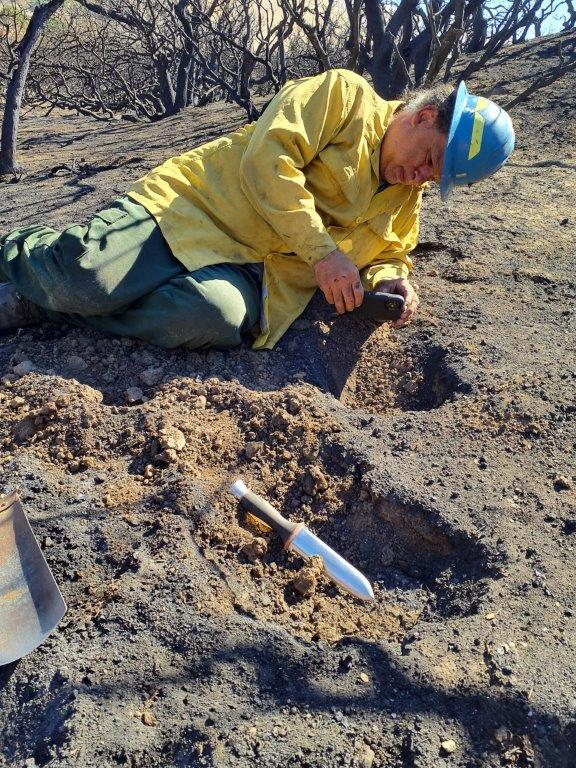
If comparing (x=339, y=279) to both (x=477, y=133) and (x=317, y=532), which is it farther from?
(x=317, y=532)

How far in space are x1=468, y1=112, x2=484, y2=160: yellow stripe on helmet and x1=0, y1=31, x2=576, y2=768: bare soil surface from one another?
2.33ft

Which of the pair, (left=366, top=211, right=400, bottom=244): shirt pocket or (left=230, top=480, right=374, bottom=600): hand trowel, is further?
(left=366, top=211, right=400, bottom=244): shirt pocket

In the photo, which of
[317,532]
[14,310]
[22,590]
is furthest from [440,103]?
[22,590]

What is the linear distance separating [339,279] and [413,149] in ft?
1.74

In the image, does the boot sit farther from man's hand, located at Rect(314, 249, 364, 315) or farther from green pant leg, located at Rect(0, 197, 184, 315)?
man's hand, located at Rect(314, 249, 364, 315)

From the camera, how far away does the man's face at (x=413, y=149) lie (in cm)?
234

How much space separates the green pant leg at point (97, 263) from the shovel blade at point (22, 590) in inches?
33.2

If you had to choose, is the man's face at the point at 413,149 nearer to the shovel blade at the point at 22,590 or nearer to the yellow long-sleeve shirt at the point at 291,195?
the yellow long-sleeve shirt at the point at 291,195

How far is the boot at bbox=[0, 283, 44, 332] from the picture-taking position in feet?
8.39

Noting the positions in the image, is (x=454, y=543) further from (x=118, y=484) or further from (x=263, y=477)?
(x=118, y=484)

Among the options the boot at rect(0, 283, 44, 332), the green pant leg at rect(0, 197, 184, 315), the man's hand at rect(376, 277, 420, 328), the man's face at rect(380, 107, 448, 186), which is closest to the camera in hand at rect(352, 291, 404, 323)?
the man's hand at rect(376, 277, 420, 328)

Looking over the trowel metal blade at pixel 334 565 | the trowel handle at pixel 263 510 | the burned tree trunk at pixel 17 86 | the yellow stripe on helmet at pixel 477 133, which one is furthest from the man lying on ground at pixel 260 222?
the burned tree trunk at pixel 17 86

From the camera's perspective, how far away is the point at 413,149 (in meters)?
2.40

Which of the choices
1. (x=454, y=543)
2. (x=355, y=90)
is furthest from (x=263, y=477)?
(x=355, y=90)
